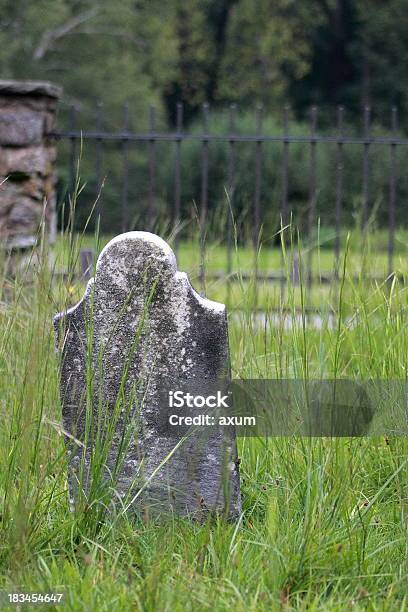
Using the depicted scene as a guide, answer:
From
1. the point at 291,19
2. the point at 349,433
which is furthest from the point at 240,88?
the point at 349,433

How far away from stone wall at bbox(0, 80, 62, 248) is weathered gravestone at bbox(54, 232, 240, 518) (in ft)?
8.58

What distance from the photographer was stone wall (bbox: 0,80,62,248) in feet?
16.8

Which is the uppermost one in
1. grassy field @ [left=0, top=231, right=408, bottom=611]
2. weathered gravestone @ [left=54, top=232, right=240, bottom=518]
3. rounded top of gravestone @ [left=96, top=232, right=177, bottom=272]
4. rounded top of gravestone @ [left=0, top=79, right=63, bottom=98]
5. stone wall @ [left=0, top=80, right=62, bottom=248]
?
rounded top of gravestone @ [left=0, top=79, right=63, bottom=98]

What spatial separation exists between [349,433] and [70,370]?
31.6 inches

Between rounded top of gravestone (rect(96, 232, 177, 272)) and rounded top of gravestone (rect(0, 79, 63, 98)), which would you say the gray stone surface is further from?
rounded top of gravestone (rect(96, 232, 177, 272))

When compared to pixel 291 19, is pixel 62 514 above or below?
below

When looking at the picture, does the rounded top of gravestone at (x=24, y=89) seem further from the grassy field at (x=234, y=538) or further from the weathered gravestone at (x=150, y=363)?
the weathered gravestone at (x=150, y=363)

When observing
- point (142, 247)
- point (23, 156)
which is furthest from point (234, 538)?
point (23, 156)

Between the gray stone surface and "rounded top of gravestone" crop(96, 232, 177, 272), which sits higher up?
the gray stone surface

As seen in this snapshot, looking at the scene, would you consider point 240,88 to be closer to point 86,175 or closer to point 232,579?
point 86,175

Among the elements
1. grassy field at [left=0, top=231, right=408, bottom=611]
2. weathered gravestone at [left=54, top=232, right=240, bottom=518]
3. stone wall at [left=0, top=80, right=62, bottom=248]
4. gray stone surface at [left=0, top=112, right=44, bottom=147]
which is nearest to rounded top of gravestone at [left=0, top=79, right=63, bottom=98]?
stone wall at [left=0, top=80, right=62, bottom=248]

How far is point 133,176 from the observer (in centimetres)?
2192

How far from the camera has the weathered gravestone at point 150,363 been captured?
2514 mm

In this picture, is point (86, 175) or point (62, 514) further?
point (86, 175)
